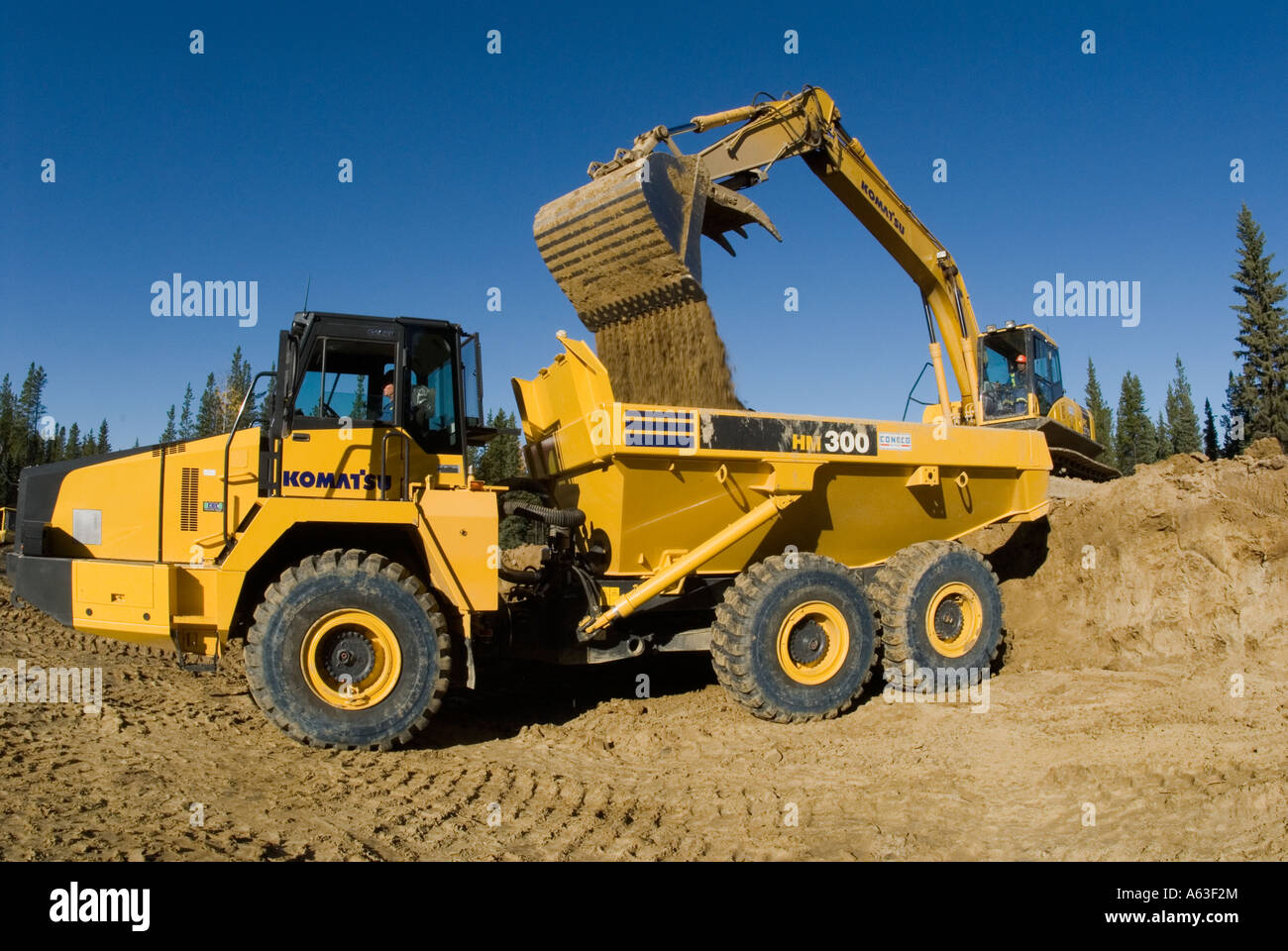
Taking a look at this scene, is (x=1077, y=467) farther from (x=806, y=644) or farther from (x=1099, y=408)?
(x=1099, y=408)

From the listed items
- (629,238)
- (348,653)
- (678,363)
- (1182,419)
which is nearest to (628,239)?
(629,238)

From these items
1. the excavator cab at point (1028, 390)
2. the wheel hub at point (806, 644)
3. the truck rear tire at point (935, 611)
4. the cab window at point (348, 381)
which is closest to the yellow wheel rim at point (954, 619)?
the truck rear tire at point (935, 611)

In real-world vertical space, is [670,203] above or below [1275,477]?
above

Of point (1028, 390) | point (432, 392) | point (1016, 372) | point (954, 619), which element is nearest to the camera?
point (432, 392)

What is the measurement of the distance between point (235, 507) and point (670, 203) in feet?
13.5

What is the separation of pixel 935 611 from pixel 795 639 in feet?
5.09

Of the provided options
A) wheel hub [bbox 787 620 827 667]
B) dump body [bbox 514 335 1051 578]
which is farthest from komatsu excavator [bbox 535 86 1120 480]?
wheel hub [bbox 787 620 827 667]

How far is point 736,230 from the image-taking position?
8656mm

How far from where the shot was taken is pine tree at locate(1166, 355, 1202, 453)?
4809 centimetres
